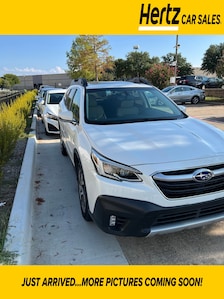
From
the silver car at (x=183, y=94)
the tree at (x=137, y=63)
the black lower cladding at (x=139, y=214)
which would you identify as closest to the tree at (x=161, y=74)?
the silver car at (x=183, y=94)

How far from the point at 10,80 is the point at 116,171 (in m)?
84.6

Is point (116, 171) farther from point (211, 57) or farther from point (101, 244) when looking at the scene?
point (211, 57)

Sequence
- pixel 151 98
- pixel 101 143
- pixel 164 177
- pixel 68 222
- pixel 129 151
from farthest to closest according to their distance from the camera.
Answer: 1. pixel 151 98
2. pixel 68 222
3. pixel 101 143
4. pixel 129 151
5. pixel 164 177

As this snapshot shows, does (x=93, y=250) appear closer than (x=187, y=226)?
No

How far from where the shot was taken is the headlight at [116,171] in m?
2.81

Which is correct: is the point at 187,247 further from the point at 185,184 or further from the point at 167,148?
the point at 167,148

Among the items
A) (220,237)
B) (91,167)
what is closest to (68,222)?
(91,167)

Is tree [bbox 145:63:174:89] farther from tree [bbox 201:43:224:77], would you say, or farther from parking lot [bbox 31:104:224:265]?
parking lot [bbox 31:104:224:265]

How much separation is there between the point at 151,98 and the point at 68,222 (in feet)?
7.80

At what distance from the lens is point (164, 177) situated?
273 cm

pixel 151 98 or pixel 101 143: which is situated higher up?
pixel 151 98

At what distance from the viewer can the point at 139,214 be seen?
107 inches

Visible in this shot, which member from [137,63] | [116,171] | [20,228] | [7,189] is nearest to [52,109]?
[7,189]

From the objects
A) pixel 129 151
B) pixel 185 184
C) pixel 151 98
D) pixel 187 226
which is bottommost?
pixel 187 226
